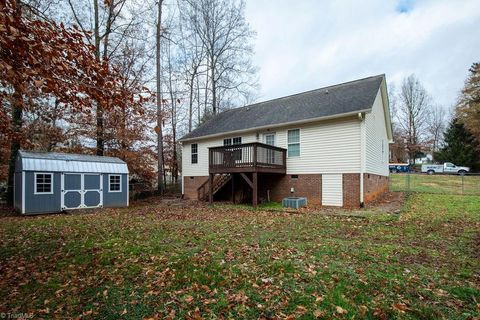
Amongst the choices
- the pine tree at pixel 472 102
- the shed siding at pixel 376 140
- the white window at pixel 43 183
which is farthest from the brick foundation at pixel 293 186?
the pine tree at pixel 472 102

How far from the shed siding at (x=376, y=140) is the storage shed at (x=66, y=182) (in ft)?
47.1

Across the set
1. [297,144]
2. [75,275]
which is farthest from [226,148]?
[75,275]

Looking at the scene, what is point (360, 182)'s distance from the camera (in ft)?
38.7

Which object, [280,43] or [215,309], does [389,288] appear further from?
[280,43]

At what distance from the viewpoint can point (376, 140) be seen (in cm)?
1442

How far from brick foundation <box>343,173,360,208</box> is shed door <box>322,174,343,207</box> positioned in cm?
19

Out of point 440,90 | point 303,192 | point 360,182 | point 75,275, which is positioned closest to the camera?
point 75,275

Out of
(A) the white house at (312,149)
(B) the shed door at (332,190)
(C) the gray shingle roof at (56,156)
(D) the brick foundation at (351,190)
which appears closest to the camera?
(D) the brick foundation at (351,190)

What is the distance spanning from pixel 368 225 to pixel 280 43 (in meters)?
16.1

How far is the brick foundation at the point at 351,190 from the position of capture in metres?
11.9

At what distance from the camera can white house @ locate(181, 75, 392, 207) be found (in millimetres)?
12125

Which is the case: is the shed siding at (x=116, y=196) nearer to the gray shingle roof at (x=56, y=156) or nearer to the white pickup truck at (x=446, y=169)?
the gray shingle roof at (x=56, y=156)

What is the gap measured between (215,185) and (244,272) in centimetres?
1202

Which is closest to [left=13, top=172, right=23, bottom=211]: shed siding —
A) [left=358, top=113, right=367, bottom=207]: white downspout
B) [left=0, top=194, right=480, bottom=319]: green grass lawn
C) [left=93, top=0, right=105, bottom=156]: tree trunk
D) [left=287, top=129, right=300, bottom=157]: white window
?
[left=93, top=0, right=105, bottom=156]: tree trunk
